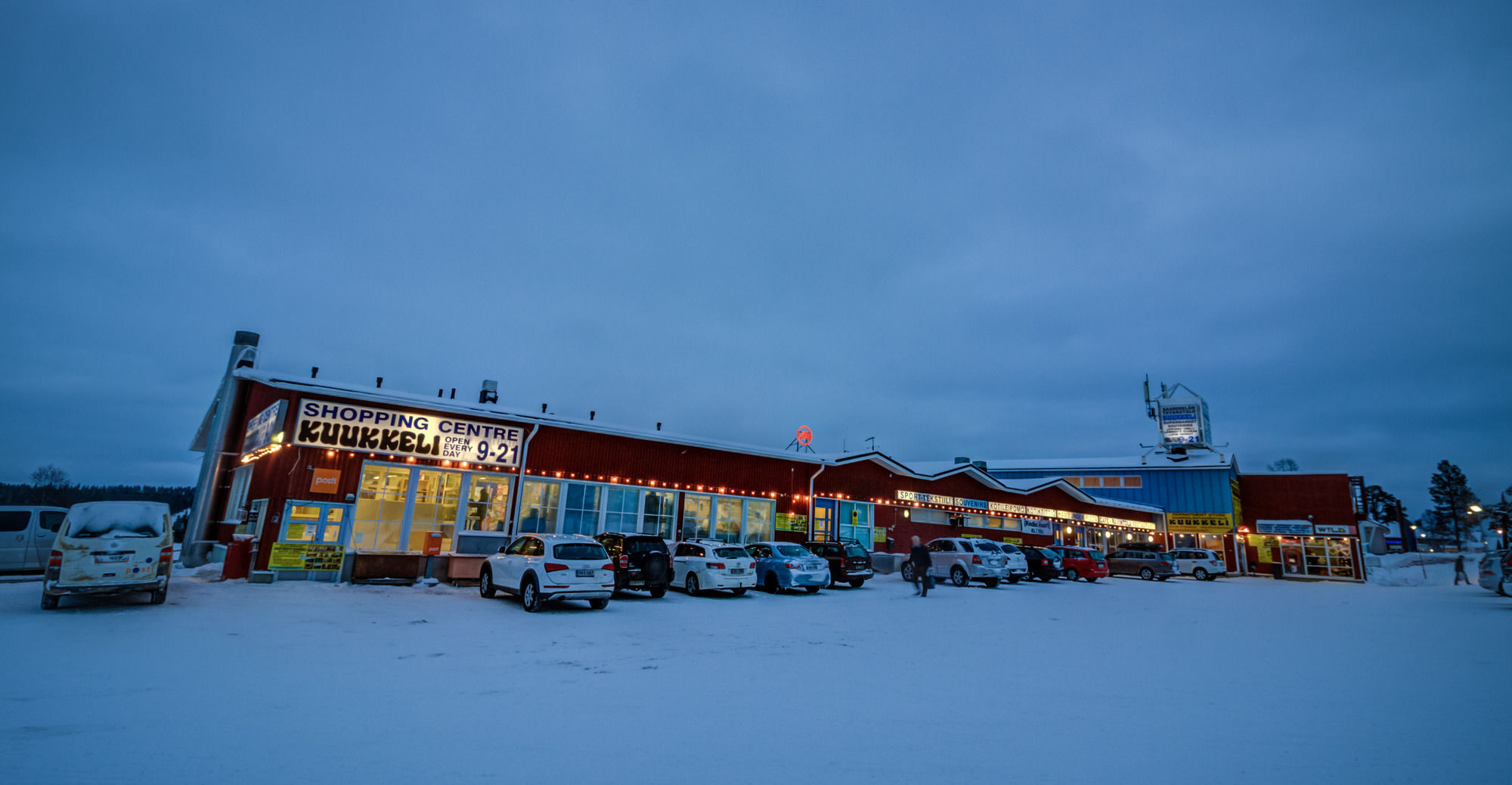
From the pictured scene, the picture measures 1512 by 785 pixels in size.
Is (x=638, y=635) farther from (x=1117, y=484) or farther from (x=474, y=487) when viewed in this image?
(x=1117, y=484)

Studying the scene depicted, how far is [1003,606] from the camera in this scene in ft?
58.1

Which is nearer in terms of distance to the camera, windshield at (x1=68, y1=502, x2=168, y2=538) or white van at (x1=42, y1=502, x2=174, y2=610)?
white van at (x1=42, y1=502, x2=174, y2=610)

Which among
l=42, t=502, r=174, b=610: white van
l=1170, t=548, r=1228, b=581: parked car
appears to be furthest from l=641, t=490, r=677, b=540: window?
l=1170, t=548, r=1228, b=581: parked car

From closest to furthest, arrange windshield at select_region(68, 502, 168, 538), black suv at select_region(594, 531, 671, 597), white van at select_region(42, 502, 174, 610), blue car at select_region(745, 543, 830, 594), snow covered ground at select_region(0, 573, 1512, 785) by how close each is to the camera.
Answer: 1. snow covered ground at select_region(0, 573, 1512, 785)
2. white van at select_region(42, 502, 174, 610)
3. windshield at select_region(68, 502, 168, 538)
4. black suv at select_region(594, 531, 671, 597)
5. blue car at select_region(745, 543, 830, 594)

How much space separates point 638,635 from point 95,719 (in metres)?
6.73

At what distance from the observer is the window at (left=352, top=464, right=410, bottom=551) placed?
19547 millimetres

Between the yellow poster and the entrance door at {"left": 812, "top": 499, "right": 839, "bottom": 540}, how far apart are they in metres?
30.7

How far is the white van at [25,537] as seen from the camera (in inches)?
653

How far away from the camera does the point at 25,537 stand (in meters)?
16.8

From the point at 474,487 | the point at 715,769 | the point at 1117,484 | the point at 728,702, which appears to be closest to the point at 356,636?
the point at 728,702

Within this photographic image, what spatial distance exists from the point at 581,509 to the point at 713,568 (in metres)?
6.57

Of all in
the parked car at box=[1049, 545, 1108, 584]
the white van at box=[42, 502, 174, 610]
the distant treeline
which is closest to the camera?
the white van at box=[42, 502, 174, 610]

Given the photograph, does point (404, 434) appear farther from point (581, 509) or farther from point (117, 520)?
point (117, 520)

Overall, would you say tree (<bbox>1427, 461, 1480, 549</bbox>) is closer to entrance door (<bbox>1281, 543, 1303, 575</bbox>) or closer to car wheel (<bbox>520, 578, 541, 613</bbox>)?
entrance door (<bbox>1281, 543, 1303, 575</bbox>)
